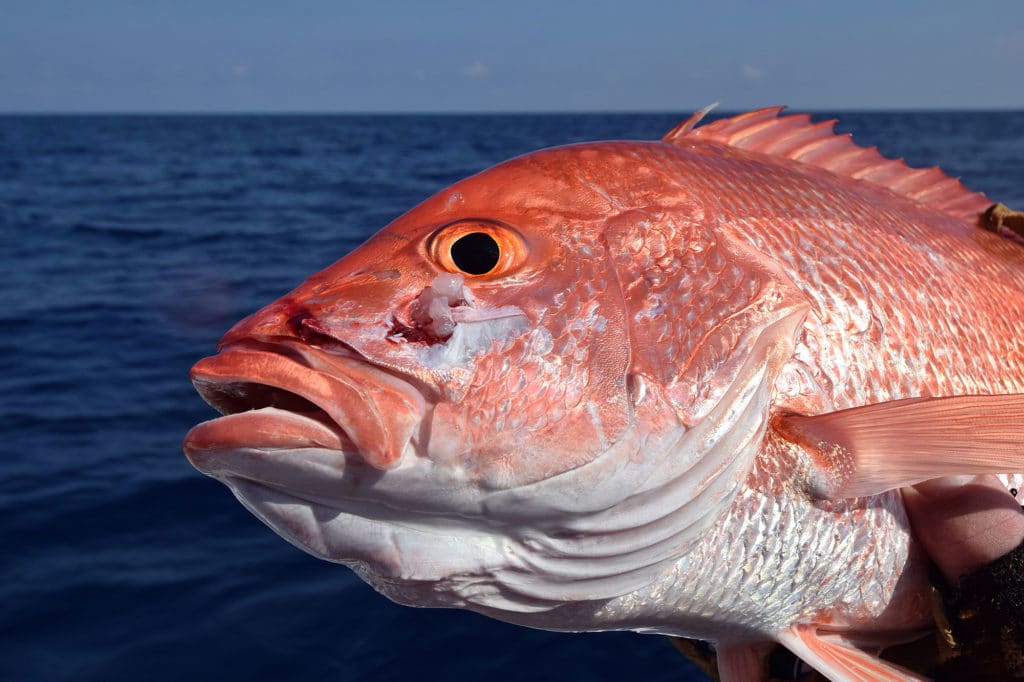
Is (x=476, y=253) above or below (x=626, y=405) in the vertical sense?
above

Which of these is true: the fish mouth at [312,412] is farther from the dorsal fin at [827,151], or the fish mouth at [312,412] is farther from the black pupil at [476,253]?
the dorsal fin at [827,151]

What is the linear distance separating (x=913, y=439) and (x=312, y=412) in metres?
1.03

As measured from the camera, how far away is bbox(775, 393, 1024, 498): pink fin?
1.61m

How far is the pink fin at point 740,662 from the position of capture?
6.79 feet

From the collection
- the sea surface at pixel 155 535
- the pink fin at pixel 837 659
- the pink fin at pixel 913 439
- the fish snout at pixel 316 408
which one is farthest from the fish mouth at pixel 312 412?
the sea surface at pixel 155 535

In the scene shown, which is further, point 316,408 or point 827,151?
point 827,151

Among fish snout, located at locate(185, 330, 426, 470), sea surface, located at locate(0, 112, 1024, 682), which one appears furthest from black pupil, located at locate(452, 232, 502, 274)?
sea surface, located at locate(0, 112, 1024, 682)

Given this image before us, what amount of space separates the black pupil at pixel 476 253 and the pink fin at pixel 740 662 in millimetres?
1090

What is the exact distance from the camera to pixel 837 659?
1833mm

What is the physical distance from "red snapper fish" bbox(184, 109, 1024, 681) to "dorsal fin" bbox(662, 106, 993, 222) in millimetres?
234

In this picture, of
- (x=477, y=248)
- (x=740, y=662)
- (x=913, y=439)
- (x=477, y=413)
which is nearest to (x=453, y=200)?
(x=477, y=248)

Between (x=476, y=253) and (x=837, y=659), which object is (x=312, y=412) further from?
(x=837, y=659)

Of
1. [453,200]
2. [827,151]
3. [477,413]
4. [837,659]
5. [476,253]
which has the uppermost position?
[827,151]

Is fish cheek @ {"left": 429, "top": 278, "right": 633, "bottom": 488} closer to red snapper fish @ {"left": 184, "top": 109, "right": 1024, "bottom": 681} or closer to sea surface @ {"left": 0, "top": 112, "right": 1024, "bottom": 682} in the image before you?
red snapper fish @ {"left": 184, "top": 109, "right": 1024, "bottom": 681}
